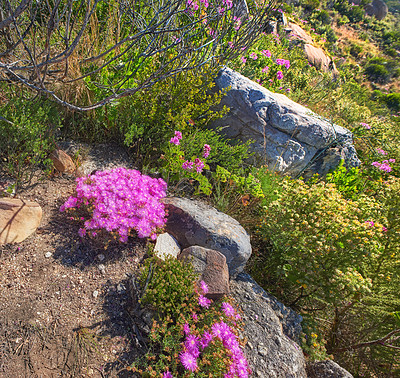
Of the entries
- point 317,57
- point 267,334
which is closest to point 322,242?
point 267,334

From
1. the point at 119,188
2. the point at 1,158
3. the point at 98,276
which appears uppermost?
the point at 119,188

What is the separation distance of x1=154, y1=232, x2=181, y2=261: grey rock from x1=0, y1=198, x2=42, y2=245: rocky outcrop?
1038 millimetres

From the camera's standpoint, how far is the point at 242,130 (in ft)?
14.0

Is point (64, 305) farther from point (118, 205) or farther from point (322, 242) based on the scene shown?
point (322, 242)

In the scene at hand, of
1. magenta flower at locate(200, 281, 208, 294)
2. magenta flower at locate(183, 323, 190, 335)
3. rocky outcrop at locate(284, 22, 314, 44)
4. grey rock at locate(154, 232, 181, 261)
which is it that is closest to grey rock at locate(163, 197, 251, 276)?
grey rock at locate(154, 232, 181, 261)

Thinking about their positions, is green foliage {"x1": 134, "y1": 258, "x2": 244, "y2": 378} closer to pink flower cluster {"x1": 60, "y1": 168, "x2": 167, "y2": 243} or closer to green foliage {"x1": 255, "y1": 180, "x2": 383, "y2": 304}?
pink flower cluster {"x1": 60, "y1": 168, "x2": 167, "y2": 243}

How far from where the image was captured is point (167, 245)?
248cm

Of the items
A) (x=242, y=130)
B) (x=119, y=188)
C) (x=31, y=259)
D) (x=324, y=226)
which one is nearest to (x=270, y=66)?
(x=242, y=130)

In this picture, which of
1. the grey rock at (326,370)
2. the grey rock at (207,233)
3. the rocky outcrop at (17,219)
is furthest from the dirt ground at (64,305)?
the grey rock at (326,370)

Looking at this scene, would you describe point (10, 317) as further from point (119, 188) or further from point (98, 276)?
point (119, 188)

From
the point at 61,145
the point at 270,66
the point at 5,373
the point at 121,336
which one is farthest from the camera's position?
the point at 270,66

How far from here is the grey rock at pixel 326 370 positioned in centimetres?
224

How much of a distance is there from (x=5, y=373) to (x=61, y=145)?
7.35ft

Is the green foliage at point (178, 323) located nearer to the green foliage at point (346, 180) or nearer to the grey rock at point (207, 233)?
the grey rock at point (207, 233)
